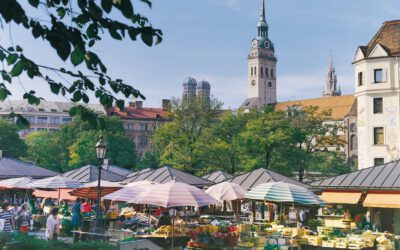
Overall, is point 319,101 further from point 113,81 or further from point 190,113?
point 113,81

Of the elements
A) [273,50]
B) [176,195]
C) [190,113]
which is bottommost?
[176,195]

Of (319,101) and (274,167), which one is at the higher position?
(319,101)

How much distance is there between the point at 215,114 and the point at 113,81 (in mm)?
51237

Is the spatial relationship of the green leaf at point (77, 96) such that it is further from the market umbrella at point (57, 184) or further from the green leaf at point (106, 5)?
the market umbrella at point (57, 184)

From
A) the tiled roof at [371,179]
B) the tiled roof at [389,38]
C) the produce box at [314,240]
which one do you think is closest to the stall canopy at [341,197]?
the tiled roof at [371,179]

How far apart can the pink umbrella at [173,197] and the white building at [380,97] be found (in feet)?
106

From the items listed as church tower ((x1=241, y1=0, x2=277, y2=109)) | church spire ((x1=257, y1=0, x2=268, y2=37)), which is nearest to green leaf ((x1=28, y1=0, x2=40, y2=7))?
church tower ((x1=241, y1=0, x2=277, y2=109))

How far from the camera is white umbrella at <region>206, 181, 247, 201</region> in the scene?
22.8m

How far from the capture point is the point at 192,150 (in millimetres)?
51906

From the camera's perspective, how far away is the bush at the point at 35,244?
12.1m

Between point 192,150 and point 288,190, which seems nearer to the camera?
point 288,190

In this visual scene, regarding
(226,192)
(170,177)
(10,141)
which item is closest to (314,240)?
(226,192)

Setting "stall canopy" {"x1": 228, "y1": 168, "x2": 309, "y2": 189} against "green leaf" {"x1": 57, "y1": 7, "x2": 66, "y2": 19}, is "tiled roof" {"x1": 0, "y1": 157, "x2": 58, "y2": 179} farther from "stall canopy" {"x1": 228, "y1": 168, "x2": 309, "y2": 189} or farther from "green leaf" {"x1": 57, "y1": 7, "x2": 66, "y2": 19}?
"green leaf" {"x1": 57, "y1": 7, "x2": 66, "y2": 19}

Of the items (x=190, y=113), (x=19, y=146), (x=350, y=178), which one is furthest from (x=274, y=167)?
(x=19, y=146)
